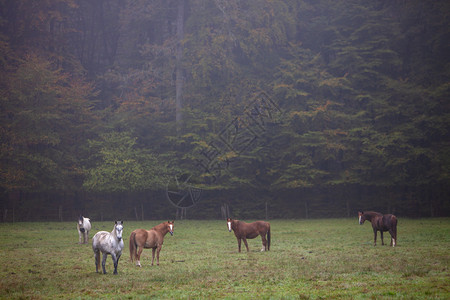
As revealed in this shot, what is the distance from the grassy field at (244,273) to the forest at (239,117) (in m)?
21.9

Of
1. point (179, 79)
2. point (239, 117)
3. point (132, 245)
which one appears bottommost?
point (132, 245)

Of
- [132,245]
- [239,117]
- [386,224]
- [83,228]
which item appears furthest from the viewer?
[239,117]

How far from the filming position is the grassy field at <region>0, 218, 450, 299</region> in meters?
10.1

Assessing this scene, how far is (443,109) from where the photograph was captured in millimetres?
41781

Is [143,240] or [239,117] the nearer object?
[143,240]

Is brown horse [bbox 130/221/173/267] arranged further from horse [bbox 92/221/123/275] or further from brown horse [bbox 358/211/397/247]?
brown horse [bbox 358/211/397/247]

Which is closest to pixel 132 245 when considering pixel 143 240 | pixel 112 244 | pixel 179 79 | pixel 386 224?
pixel 143 240

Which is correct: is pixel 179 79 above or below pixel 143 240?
above

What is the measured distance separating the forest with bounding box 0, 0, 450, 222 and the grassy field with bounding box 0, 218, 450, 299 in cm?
2186

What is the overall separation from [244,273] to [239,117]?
32.3m

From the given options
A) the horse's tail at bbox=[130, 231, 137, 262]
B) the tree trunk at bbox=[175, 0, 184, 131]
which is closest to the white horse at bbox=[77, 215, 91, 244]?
the horse's tail at bbox=[130, 231, 137, 262]

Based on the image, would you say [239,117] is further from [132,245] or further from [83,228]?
[132,245]

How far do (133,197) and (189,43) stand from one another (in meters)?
18.3

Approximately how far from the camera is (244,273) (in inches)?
505
